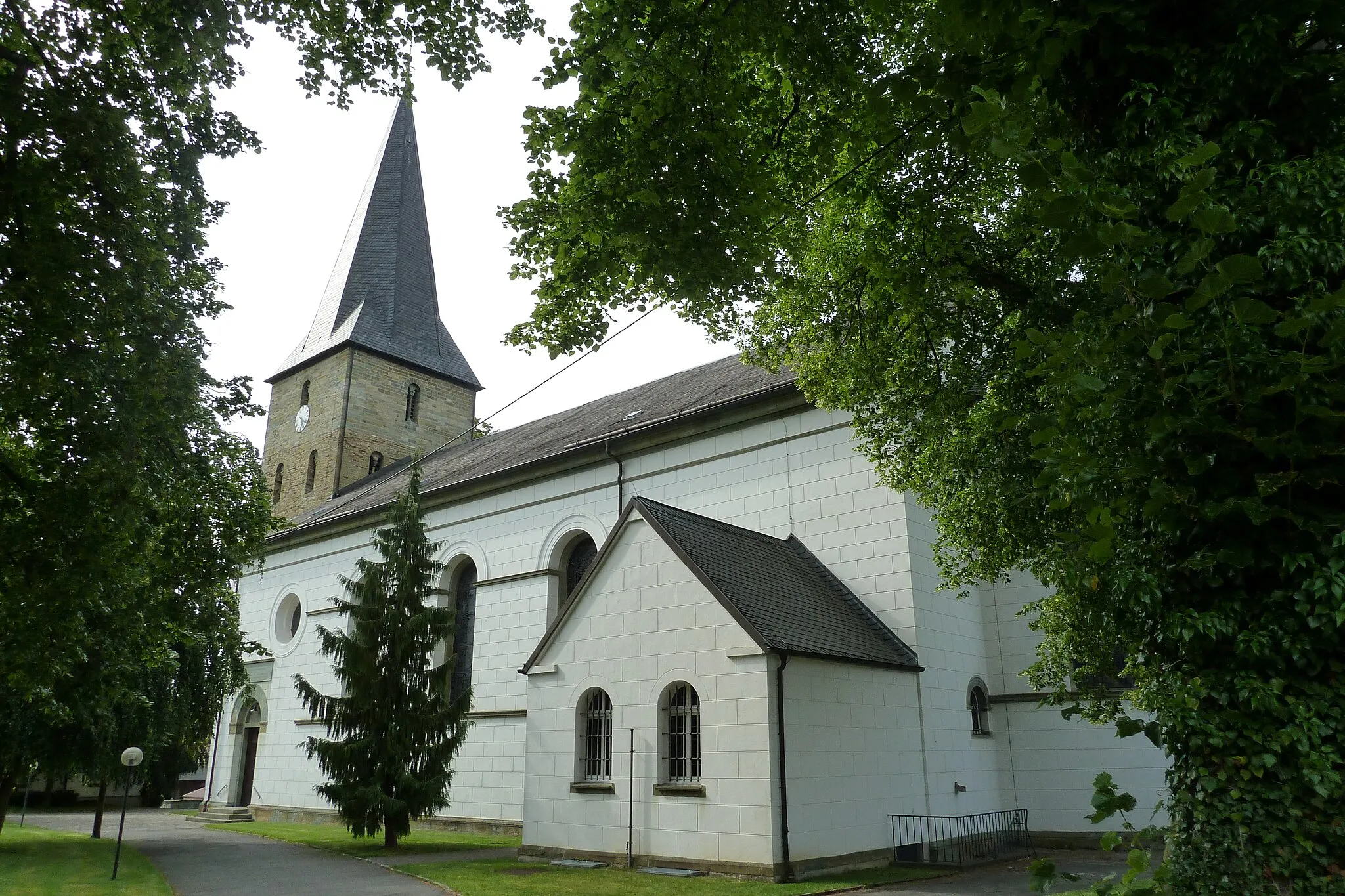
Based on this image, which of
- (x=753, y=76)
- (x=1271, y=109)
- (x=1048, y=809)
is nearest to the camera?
(x=1271, y=109)

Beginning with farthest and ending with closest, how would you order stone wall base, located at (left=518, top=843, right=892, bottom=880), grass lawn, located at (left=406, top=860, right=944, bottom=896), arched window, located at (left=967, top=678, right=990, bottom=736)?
arched window, located at (left=967, top=678, right=990, bottom=736)
stone wall base, located at (left=518, top=843, right=892, bottom=880)
grass lawn, located at (left=406, top=860, right=944, bottom=896)

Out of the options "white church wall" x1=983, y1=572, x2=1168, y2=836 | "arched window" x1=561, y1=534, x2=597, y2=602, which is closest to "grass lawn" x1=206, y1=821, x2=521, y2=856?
"arched window" x1=561, y1=534, x2=597, y2=602

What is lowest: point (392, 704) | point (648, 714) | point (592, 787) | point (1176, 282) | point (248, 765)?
point (248, 765)

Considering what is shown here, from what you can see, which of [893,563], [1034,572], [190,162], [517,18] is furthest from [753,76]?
[893,563]

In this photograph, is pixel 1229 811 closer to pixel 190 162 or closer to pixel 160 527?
pixel 190 162

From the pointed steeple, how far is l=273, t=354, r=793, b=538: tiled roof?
5756 mm

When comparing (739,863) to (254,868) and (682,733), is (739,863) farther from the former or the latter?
(254,868)

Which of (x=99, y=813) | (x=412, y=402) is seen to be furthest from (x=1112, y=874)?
(x=412, y=402)

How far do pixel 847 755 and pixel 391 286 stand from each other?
106 ft

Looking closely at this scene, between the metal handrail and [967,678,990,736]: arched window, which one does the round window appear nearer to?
[967,678,990,736]: arched window

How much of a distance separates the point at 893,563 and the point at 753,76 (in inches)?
397

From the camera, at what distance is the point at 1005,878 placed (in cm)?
1286

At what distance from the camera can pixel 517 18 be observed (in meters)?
9.22

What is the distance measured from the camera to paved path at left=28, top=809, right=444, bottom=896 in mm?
12797
